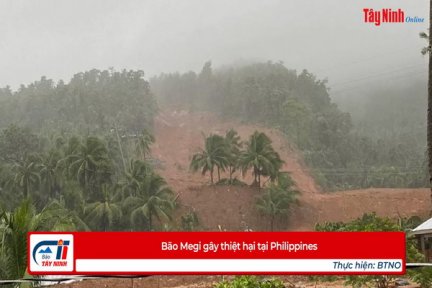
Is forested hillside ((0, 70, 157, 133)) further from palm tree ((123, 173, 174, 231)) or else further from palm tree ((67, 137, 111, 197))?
palm tree ((123, 173, 174, 231))

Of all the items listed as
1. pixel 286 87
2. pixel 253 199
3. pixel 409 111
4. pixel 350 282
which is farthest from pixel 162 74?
pixel 350 282

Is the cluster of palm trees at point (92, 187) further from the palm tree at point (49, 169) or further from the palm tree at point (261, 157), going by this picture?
the palm tree at point (261, 157)

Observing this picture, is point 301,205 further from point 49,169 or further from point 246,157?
point 49,169

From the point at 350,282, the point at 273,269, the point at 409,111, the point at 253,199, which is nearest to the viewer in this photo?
the point at 273,269

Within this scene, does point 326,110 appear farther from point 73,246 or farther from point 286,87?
point 73,246

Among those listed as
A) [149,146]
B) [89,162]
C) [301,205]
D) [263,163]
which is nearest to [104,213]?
[89,162]
